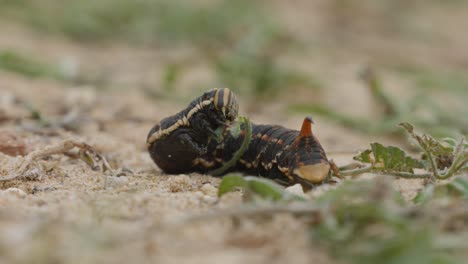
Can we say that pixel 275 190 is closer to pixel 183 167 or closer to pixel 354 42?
pixel 183 167

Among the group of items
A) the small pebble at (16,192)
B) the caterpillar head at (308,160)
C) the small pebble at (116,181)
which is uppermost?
the caterpillar head at (308,160)

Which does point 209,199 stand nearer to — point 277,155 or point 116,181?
point 116,181

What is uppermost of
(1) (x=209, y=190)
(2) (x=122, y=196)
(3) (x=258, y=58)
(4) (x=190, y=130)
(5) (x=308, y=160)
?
(3) (x=258, y=58)

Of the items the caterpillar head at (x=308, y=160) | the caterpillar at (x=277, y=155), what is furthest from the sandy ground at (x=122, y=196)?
the caterpillar head at (x=308, y=160)

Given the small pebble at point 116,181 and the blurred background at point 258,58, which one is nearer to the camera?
the small pebble at point 116,181

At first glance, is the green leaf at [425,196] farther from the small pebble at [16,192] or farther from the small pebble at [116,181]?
the small pebble at [16,192]

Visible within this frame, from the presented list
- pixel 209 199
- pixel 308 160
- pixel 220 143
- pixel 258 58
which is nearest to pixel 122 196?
pixel 209 199

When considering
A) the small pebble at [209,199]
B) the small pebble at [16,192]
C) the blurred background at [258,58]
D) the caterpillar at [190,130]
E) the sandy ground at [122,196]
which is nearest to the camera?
the sandy ground at [122,196]
